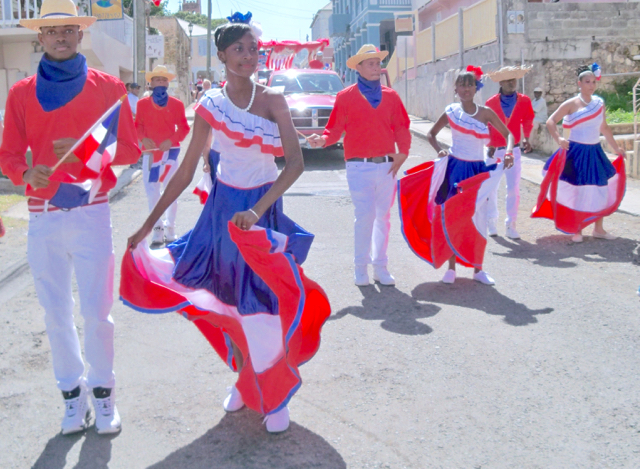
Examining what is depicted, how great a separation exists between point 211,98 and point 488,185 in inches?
144

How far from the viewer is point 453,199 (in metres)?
6.50

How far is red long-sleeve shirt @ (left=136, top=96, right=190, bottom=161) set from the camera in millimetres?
8602

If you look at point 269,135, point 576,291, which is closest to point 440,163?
point 576,291

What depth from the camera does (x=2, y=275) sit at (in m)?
7.18

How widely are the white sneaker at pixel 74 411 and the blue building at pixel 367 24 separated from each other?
36.7m

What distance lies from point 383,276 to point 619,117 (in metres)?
11.5

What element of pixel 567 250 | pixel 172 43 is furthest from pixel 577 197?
pixel 172 43

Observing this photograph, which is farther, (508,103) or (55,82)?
(508,103)

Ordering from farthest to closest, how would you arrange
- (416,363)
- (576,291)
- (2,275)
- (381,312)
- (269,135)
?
1. (2,275)
2. (576,291)
3. (381,312)
4. (416,363)
5. (269,135)

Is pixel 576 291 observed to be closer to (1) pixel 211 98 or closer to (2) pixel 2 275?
(1) pixel 211 98

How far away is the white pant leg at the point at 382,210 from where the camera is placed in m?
6.53

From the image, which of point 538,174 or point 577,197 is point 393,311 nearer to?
point 577,197

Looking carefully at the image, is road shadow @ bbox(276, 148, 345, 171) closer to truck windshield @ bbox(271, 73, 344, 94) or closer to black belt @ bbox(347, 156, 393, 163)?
truck windshield @ bbox(271, 73, 344, 94)

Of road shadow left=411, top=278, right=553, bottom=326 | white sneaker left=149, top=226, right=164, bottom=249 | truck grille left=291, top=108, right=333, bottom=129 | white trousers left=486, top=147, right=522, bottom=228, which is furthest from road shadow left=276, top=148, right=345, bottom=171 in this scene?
road shadow left=411, top=278, right=553, bottom=326
